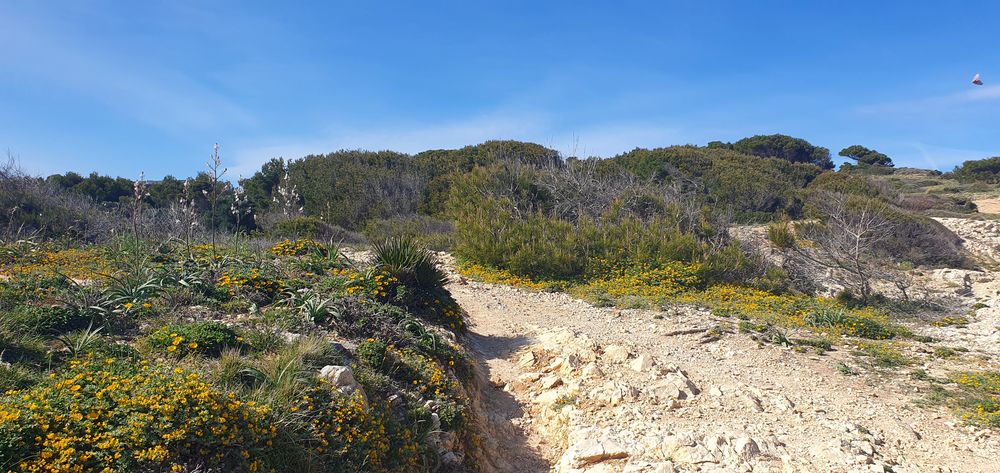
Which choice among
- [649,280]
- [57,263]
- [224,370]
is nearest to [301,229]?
[57,263]

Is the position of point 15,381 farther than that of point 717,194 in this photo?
No

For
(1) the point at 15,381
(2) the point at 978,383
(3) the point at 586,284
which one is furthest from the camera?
(3) the point at 586,284

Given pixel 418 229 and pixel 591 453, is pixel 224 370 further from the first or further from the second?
pixel 418 229

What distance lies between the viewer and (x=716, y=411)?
6.07 meters

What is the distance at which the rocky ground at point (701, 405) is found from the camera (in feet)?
16.8

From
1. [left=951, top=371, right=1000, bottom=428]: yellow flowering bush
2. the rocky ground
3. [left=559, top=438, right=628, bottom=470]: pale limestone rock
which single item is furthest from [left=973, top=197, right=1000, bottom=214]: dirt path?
[left=559, top=438, right=628, bottom=470]: pale limestone rock

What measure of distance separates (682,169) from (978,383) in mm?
21797

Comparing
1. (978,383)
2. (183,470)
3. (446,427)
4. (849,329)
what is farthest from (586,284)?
(183,470)

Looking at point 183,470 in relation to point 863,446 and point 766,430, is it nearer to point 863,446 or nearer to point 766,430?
point 766,430

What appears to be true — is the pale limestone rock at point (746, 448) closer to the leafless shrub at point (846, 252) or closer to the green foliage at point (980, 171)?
the leafless shrub at point (846, 252)

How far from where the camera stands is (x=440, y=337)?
279 inches

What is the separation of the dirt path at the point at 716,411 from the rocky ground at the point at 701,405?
0.01 m

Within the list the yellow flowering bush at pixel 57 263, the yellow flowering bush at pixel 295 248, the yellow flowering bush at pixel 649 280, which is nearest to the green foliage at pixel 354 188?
the yellow flowering bush at pixel 295 248

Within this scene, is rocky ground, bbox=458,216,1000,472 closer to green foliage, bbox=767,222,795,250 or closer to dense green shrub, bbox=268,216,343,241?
green foliage, bbox=767,222,795,250
